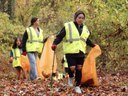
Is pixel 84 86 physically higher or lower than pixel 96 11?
lower

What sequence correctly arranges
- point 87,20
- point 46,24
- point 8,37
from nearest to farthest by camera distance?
point 87,20 < point 8,37 < point 46,24

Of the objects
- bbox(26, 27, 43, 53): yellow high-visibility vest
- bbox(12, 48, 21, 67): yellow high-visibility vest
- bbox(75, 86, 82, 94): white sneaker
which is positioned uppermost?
bbox(26, 27, 43, 53): yellow high-visibility vest

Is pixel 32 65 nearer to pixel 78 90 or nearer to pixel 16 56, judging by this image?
pixel 16 56

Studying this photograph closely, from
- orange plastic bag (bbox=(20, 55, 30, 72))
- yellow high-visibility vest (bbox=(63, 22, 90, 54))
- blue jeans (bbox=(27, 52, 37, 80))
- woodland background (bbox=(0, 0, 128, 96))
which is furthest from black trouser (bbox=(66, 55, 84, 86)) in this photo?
orange plastic bag (bbox=(20, 55, 30, 72))

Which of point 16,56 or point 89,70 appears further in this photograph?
point 16,56

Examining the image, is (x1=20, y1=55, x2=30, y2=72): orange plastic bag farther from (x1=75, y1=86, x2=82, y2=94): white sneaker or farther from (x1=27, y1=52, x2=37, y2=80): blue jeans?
(x1=75, y1=86, x2=82, y2=94): white sneaker

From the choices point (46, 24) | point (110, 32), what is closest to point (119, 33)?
point (110, 32)

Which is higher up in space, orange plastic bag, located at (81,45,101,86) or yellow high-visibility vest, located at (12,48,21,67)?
yellow high-visibility vest, located at (12,48,21,67)

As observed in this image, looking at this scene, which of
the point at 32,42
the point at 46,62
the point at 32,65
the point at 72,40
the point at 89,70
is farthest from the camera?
the point at 46,62

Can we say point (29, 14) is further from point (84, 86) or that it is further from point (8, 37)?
point (84, 86)

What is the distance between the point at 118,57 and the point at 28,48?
4735 mm

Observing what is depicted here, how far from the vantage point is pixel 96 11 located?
18688 mm

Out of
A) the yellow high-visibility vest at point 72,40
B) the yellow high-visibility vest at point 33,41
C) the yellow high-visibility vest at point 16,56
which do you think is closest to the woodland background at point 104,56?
the yellow high-visibility vest at point 16,56

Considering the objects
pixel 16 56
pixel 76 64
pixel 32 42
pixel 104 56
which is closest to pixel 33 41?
pixel 32 42
